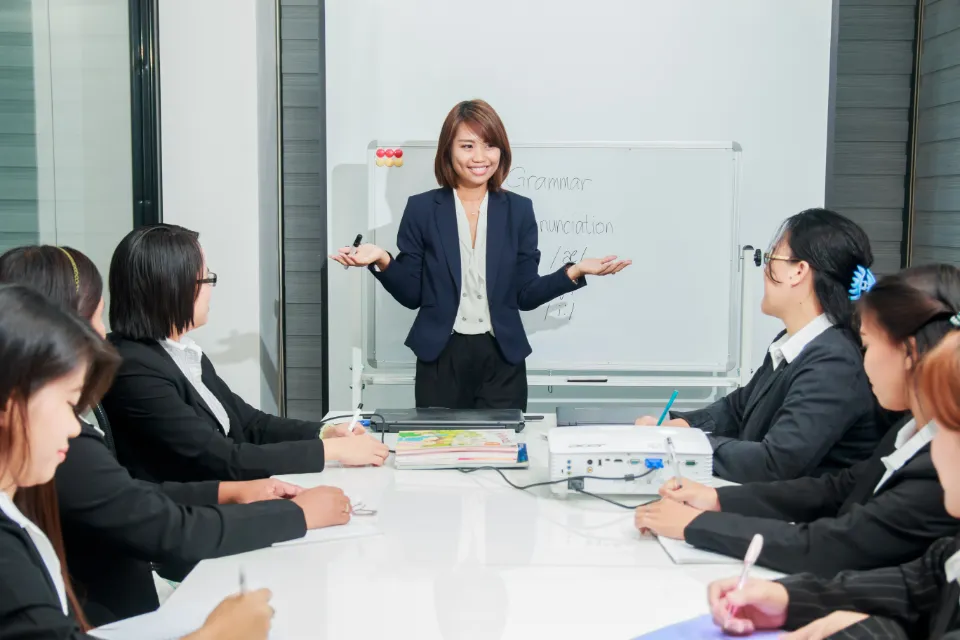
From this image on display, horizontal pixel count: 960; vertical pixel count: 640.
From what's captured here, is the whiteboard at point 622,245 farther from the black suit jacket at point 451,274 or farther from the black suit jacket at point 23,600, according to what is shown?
the black suit jacket at point 23,600

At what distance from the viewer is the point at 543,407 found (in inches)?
146

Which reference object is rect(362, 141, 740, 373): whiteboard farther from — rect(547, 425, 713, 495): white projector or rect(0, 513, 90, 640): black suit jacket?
rect(0, 513, 90, 640): black suit jacket

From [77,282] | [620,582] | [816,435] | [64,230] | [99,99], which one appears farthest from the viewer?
[99,99]

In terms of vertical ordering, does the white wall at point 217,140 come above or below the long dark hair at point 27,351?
above

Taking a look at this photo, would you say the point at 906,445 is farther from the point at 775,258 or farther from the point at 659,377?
the point at 659,377

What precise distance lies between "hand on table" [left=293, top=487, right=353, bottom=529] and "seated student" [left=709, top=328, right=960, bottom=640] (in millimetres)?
654

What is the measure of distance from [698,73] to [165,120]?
6.84 ft

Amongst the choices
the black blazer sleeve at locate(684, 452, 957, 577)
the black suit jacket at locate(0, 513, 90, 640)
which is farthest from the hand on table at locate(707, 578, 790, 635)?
the black suit jacket at locate(0, 513, 90, 640)

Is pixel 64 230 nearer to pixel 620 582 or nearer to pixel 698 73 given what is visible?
pixel 620 582

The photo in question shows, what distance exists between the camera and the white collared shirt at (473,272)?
9.91 feet

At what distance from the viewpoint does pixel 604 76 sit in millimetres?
3717

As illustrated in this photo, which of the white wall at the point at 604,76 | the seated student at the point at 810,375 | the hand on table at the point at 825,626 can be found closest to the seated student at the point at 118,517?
the hand on table at the point at 825,626

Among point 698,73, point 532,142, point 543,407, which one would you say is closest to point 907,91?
point 698,73

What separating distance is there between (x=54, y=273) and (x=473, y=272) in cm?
165
